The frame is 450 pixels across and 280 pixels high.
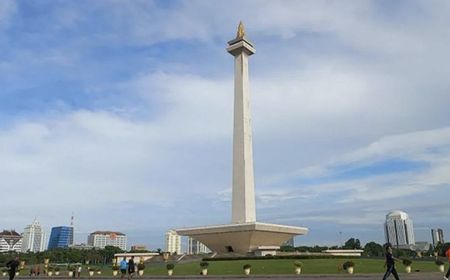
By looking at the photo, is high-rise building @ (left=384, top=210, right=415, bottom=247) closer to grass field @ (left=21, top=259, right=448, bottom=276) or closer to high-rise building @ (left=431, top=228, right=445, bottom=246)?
high-rise building @ (left=431, top=228, right=445, bottom=246)

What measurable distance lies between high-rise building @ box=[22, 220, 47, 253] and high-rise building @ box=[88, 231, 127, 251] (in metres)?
20.5

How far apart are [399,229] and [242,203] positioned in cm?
7160

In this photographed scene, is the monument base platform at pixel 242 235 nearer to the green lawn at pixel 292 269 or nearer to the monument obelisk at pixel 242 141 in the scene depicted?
the monument obelisk at pixel 242 141

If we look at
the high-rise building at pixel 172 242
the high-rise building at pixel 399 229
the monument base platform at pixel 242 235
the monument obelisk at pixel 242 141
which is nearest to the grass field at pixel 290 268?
the monument base platform at pixel 242 235

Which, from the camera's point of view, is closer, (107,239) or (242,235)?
(242,235)

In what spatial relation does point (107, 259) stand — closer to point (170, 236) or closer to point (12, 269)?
point (170, 236)

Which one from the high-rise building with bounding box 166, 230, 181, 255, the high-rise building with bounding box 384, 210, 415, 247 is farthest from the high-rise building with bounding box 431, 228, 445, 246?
the high-rise building with bounding box 166, 230, 181, 255

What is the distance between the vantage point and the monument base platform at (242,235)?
1494 inches

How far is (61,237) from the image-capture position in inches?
6422

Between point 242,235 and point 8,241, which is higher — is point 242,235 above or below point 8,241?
below

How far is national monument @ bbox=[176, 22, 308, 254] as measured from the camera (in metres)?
39.0

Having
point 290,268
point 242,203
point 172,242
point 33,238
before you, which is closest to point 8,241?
point 33,238

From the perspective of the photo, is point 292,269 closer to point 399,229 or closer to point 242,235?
point 242,235

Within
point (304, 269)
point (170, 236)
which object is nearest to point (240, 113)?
point (304, 269)
